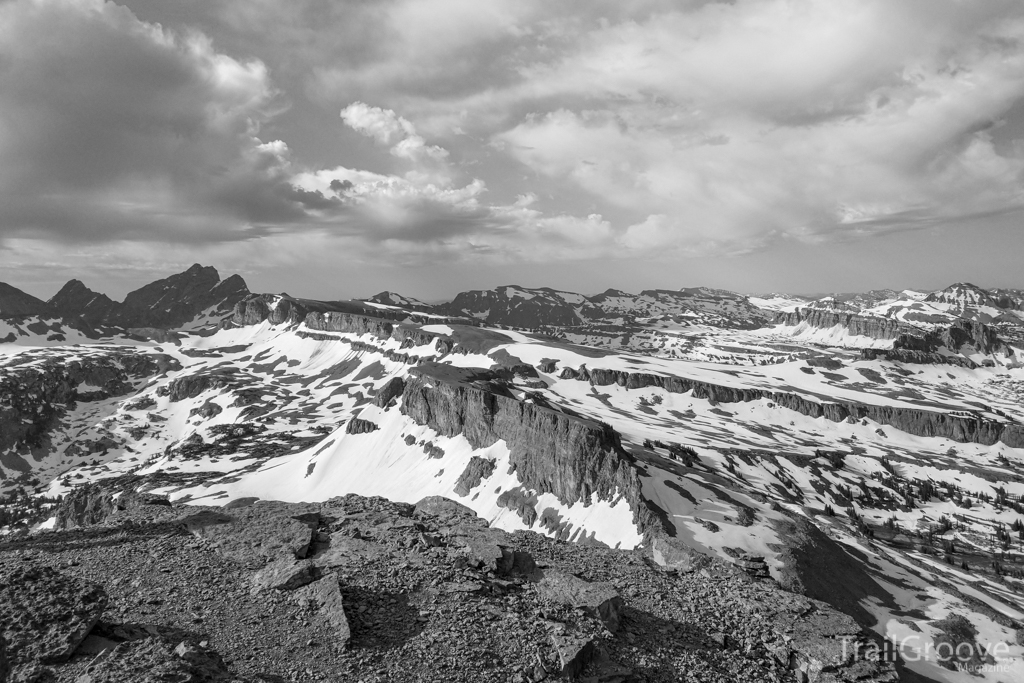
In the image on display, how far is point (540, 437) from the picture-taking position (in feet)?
305

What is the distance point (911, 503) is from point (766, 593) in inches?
4473

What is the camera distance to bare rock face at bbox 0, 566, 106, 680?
19.7 metres

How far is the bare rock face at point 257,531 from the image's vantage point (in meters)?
29.9

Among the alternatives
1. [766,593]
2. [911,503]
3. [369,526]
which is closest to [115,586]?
[369,526]

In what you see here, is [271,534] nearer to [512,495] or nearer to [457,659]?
[457,659]

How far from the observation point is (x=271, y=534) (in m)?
32.3

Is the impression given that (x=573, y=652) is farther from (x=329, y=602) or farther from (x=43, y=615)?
(x=43, y=615)

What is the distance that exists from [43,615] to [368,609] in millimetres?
12683

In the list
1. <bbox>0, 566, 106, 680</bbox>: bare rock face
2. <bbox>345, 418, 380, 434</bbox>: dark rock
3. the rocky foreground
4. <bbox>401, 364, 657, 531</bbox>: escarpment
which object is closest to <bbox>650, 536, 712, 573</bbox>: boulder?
<bbox>401, 364, 657, 531</bbox>: escarpment

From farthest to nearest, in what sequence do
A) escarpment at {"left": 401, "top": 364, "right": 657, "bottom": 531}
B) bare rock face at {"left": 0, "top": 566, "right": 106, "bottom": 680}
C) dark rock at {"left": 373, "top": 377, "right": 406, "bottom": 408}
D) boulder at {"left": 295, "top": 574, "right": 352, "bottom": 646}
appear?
dark rock at {"left": 373, "top": 377, "right": 406, "bottom": 408} → escarpment at {"left": 401, "top": 364, "right": 657, "bottom": 531} → boulder at {"left": 295, "top": 574, "right": 352, "bottom": 646} → bare rock face at {"left": 0, "top": 566, "right": 106, "bottom": 680}

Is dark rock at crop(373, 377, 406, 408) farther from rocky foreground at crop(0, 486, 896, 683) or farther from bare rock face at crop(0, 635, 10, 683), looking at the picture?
bare rock face at crop(0, 635, 10, 683)

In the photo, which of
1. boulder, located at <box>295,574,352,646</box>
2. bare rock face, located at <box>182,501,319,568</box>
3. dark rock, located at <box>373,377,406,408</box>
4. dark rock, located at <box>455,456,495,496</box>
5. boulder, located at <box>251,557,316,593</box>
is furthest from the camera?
dark rock, located at <box>373,377,406,408</box>

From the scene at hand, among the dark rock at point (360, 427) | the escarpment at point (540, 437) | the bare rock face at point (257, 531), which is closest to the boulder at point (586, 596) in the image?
the bare rock face at point (257, 531)

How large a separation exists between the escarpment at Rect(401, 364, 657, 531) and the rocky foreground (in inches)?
1134
